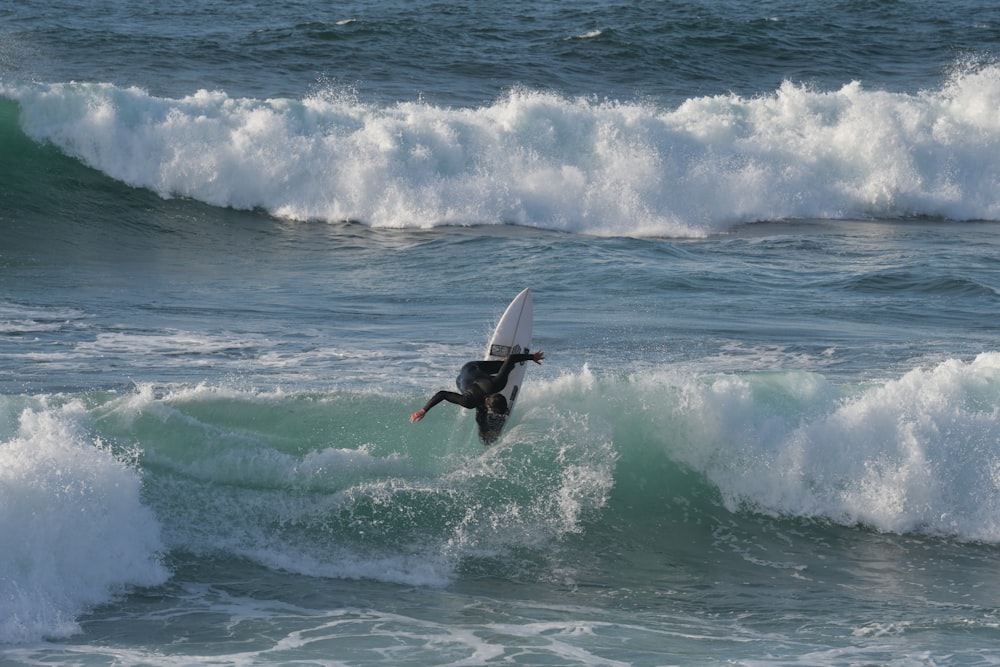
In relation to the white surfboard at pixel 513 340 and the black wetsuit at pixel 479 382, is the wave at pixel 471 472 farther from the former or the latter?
the black wetsuit at pixel 479 382

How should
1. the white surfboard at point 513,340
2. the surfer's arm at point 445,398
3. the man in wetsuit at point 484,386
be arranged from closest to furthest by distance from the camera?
the surfer's arm at point 445,398, the man in wetsuit at point 484,386, the white surfboard at point 513,340

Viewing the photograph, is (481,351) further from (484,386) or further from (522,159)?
(522,159)

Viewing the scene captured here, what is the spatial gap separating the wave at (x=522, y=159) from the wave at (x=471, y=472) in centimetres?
971

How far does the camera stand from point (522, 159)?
846 inches

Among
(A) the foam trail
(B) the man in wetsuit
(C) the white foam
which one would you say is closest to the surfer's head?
(B) the man in wetsuit

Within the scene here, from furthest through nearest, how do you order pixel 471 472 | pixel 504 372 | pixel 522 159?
pixel 522 159
pixel 471 472
pixel 504 372

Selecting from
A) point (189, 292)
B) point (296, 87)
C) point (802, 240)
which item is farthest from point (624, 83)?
point (189, 292)

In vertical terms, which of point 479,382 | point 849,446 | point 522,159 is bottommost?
point 849,446

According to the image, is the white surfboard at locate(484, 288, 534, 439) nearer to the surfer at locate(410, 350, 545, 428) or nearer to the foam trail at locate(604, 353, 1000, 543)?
the surfer at locate(410, 350, 545, 428)

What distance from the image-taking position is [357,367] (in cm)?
1176

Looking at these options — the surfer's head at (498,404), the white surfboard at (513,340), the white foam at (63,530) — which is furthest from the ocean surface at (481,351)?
the surfer's head at (498,404)

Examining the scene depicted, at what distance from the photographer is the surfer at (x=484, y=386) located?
30.2ft

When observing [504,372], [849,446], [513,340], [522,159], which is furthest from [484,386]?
[522,159]

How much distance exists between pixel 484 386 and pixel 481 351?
3016mm
